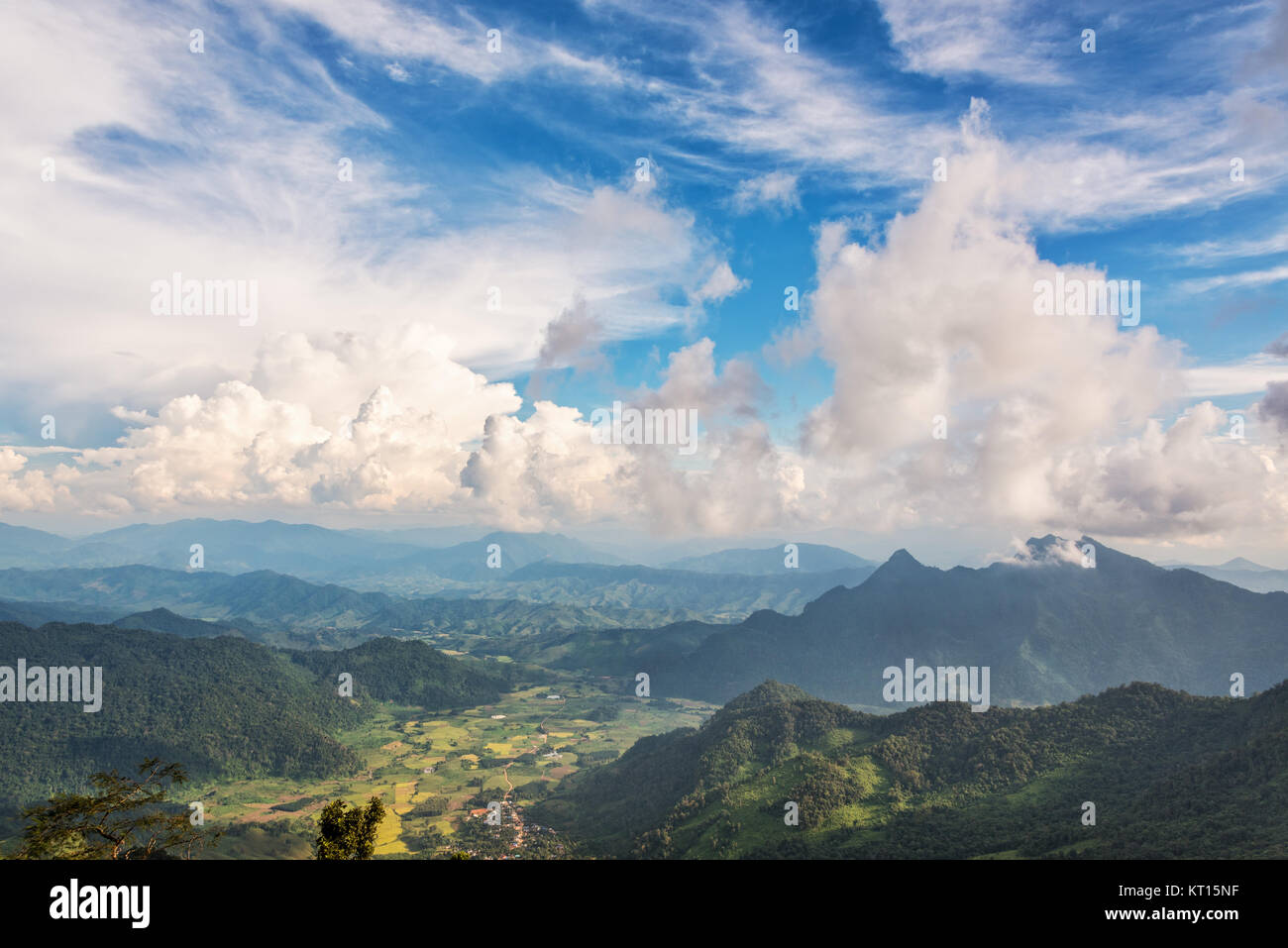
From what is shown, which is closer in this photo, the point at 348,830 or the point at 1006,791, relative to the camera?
the point at 348,830

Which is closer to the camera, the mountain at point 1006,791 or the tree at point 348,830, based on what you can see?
the tree at point 348,830

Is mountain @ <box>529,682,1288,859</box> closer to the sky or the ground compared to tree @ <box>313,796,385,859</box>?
closer to the ground

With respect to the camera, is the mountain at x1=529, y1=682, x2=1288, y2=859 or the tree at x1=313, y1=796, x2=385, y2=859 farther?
the mountain at x1=529, y1=682, x2=1288, y2=859

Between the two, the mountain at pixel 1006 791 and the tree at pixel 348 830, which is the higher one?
the tree at pixel 348 830
